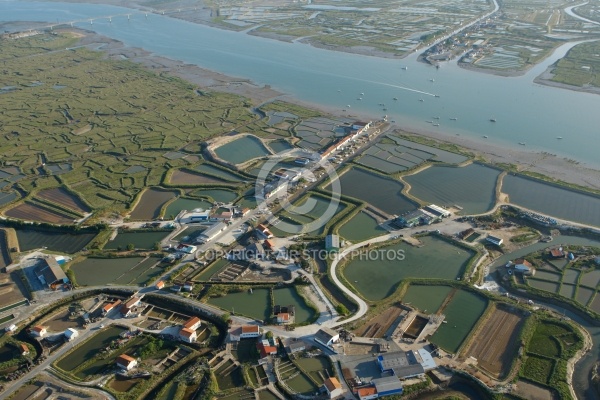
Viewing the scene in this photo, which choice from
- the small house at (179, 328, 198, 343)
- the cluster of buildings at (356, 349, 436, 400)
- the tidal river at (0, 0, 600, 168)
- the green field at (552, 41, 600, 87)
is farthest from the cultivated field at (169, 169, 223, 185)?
the green field at (552, 41, 600, 87)

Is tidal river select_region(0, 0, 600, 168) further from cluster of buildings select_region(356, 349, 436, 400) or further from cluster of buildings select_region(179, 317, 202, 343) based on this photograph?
cluster of buildings select_region(179, 317, 202, 343)

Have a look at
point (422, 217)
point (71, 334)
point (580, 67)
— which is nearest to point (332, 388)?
point (71, 334)

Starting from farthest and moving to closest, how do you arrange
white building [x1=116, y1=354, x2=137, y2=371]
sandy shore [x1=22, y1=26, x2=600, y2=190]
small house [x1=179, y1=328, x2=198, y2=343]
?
1. sandy shore [x1=22, y1=26, x2=600, y2=190]
2. small house [x1=179, y1=328, x2=198, y2=343]
3. white building [x1=116, y1=354, x2=137, y2=371]

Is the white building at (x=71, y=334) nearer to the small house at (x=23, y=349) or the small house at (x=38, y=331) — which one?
the small house at (x=38, y=331)

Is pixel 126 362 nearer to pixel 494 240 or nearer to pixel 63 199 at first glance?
pixel 63 199

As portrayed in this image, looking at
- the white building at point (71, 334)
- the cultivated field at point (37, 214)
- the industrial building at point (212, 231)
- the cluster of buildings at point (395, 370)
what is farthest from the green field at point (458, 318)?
the cultivated field at point (37, 214)

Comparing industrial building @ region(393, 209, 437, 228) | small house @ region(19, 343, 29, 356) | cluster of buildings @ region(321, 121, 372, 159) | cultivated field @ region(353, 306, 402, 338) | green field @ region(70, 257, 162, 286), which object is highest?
cluster of buildings @ region(321, 121, 372, 159)
